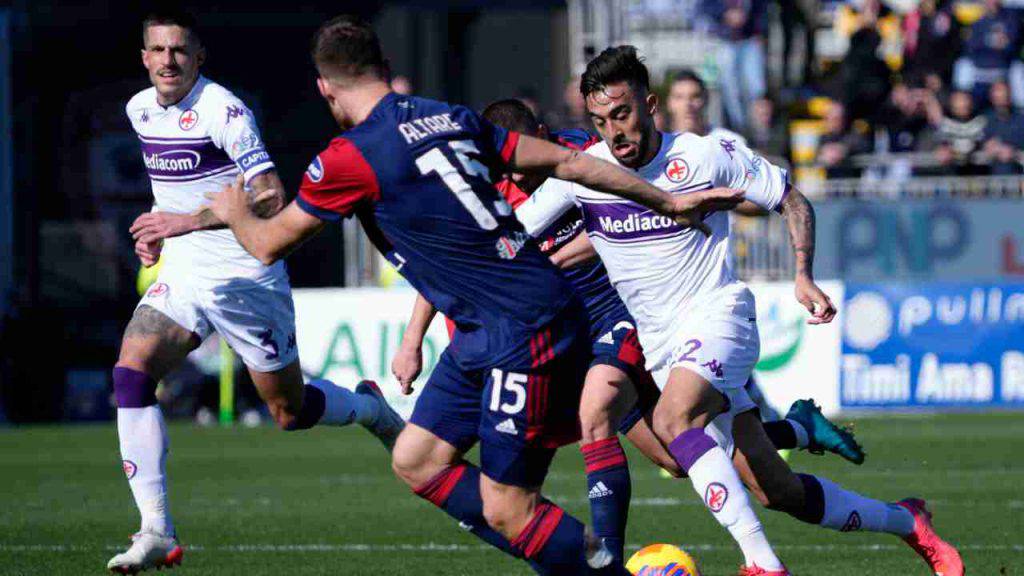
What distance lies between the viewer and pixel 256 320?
27.8ft

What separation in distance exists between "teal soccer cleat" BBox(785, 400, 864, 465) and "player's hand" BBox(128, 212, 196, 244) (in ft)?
10.8

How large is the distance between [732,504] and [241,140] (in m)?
2.79

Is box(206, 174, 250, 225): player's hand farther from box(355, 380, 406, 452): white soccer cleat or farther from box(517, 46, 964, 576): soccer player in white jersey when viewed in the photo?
box(355, 380, 406, 452): white soccer cleat

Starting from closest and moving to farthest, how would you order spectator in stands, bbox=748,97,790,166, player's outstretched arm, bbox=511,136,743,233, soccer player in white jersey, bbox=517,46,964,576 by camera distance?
1. player's outstretched arm, bbox=511,136,743,233
2. soccer player in white jersey, bbox=517,46,964,576
3. spectator in stands, bbox=748,97,790,166

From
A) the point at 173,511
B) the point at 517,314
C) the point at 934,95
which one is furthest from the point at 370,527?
the point at 934,95

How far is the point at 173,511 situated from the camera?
10.7m

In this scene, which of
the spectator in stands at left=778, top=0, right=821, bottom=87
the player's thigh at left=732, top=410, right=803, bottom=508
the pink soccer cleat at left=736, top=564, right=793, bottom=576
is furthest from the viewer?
the spectator in stands at left=778, top=0, right=821, bottom=87

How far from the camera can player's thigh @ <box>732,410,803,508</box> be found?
24.3ft

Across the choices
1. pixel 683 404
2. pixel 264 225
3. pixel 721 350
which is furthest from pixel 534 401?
pixel 721 350

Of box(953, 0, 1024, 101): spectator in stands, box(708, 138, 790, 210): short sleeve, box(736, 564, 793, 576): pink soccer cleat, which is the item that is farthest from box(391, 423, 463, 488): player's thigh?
box(953, 0, 1024, 101): spectator in stands

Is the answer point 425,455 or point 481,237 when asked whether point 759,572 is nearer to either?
point 425,455

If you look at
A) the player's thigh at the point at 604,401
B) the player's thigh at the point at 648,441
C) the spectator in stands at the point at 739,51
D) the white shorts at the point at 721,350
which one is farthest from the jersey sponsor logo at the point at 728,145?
the spectator in stands at the point at 739,51

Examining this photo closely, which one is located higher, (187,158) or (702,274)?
(187,158)

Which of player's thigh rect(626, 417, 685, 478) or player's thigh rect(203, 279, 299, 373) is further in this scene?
player's thigh rect(203, 279, 299, 373)
